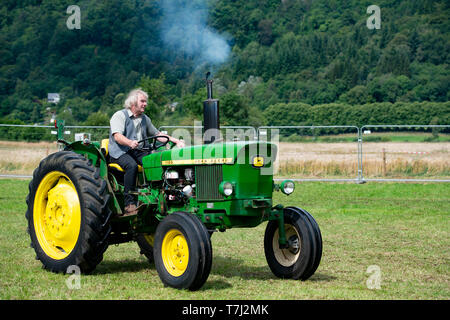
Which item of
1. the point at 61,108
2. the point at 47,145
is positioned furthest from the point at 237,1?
the point at 47,145

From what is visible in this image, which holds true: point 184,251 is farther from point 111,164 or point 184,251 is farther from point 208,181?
point 111,164

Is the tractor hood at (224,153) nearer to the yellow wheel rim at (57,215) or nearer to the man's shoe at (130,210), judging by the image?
the man's shoe at (130,210)

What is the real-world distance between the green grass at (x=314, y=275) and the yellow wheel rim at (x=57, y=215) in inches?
14.0

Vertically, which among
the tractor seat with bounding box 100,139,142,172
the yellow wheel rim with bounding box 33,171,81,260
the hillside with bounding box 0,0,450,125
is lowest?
the yellow wheel rim with bounding box 33,171,81,260

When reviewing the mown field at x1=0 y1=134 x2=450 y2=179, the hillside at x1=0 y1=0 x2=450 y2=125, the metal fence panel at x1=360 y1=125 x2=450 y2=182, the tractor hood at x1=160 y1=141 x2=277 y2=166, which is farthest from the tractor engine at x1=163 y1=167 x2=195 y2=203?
the hillside at x1=0 y1=0 x2=450 y2=125

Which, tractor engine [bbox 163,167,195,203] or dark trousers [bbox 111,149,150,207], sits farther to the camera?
dark trousers [bbox 111,149,150,207]

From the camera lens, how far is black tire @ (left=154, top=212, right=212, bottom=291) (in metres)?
5.68

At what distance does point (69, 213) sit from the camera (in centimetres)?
679

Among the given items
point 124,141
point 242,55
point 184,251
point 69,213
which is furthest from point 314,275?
point 242,55

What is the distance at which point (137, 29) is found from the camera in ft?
284

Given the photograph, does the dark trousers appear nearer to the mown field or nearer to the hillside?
the mown field

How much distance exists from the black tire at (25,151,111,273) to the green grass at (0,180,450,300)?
25cm

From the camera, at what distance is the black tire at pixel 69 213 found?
257 inches

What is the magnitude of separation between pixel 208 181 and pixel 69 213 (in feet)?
5.47
